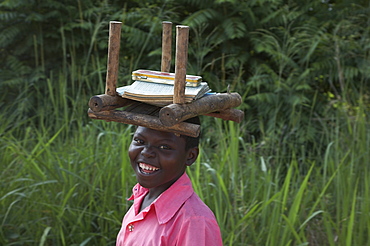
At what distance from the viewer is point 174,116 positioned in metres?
1.85

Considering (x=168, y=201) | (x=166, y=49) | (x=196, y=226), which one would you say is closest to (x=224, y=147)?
(x=166, y=49)

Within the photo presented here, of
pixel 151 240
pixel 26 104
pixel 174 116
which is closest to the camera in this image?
pixel 174 116

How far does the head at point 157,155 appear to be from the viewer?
2.08 meters

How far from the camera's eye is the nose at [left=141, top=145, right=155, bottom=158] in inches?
81.6

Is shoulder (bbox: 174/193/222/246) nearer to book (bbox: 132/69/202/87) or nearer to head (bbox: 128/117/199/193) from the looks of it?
head (bbox: 128/117/199/193)

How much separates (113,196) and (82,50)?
10.2 ft

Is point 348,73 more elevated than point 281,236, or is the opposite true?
point 348,73

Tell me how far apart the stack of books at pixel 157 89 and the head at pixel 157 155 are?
136mm

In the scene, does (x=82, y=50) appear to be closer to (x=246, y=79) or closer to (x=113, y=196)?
(x=246, y=79)

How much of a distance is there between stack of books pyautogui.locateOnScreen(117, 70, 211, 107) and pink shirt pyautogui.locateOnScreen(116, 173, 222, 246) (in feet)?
1.17

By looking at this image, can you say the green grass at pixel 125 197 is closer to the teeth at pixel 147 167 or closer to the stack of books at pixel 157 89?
the teeth at pixel 147 167

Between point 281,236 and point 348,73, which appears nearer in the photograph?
point 281,236

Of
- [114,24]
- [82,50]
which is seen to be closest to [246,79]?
[82,50]

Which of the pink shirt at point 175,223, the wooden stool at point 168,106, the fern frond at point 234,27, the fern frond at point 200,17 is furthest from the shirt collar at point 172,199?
the fern frond at point 234,27
